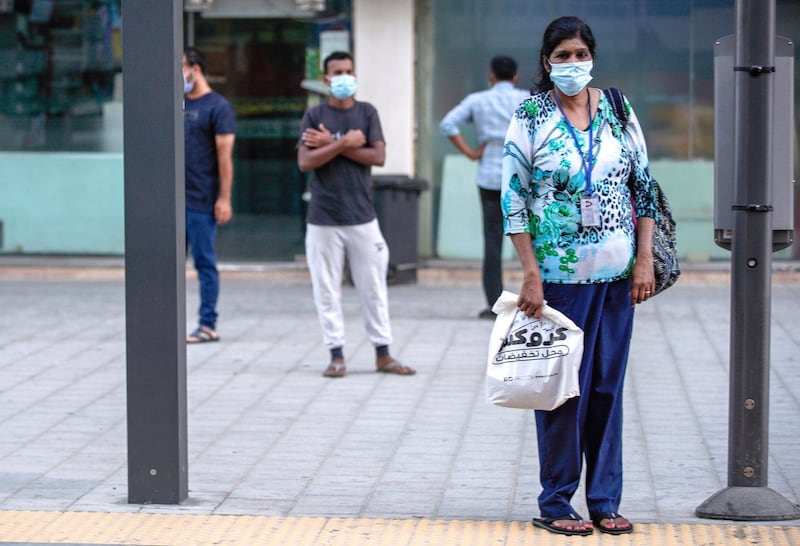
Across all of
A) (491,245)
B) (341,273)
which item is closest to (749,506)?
(341,273)

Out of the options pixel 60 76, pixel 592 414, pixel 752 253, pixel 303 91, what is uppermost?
pixel 60 76

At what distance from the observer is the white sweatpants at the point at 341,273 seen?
8.52 metres

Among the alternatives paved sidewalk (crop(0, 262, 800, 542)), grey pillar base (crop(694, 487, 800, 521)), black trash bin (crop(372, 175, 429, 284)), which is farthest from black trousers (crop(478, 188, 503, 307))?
grey pillar base (crop(694, 487, 800, 521))

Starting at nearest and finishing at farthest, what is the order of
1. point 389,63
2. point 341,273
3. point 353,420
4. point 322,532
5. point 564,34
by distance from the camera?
1. point 564,34
2. point 322,532
3. point 353,420
4. point 341,273
5. point 389,63

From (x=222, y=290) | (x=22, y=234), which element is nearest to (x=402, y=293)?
(x=222, y=290)

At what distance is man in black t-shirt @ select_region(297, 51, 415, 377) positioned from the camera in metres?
8.48

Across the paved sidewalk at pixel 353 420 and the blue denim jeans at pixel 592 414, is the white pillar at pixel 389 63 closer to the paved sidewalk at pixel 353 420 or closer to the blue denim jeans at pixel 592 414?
the paved sidewalk at pixel 353 420

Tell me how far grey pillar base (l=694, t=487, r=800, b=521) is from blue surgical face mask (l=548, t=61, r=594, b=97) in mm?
1645

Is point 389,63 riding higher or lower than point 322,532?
higher

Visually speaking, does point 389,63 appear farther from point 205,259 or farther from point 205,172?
point 205,259

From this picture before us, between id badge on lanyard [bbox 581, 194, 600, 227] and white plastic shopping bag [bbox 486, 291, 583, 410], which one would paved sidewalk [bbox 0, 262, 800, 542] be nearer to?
white plastic shopping bag [bbox 486, 291, 583, 410]

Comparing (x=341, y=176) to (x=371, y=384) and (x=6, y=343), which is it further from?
(x=6, y=343)

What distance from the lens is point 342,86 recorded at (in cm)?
848

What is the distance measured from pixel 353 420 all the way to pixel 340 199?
1.56 meters
